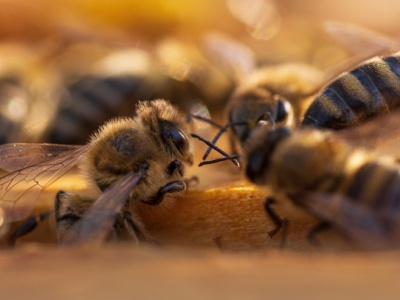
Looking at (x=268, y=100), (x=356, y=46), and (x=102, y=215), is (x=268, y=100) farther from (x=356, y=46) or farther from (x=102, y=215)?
(x=102, y=215)

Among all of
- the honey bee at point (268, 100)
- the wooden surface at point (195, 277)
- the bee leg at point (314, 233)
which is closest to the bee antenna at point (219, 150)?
the honey bee at point (268, 100)

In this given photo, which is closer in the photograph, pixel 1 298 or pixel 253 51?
pixel 1 298

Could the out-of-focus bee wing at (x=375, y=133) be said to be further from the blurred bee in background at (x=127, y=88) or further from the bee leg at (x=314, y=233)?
the blurred bee in background at (x=127, y=88)

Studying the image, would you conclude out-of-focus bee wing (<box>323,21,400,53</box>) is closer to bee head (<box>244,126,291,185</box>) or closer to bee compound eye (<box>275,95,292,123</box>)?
bee compound eye (<box>275,95,292,123</box>)

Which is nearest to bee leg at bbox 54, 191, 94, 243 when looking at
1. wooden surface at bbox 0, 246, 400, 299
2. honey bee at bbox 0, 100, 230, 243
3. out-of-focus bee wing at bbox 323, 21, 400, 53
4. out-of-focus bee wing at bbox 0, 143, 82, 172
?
honey bee at bbox 0, 100, 230, 243

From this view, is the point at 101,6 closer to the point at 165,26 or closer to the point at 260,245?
the point at 165,26

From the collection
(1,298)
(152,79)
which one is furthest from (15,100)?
(1,298)

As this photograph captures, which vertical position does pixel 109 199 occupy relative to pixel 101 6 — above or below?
below
